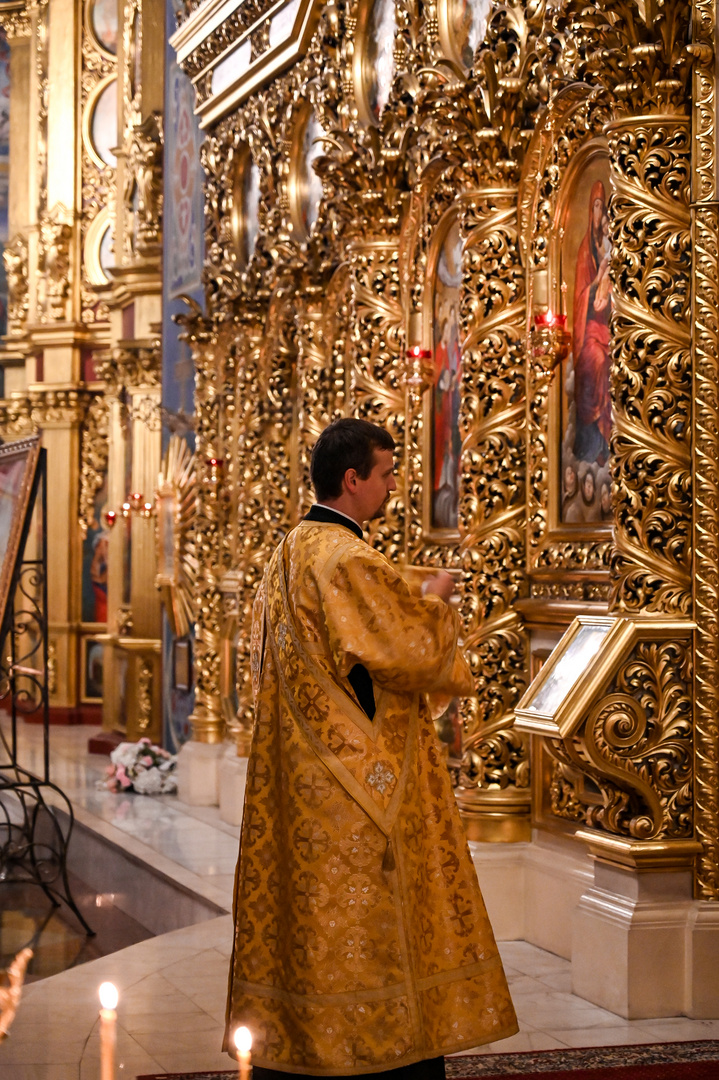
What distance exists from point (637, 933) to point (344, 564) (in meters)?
1.99

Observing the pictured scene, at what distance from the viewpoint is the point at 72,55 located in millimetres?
19266

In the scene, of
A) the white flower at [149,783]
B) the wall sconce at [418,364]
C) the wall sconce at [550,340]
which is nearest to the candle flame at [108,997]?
the wall sconce at [550,340]

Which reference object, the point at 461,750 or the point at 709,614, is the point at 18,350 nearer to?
the point at 461,750

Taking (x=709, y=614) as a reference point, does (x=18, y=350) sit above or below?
above

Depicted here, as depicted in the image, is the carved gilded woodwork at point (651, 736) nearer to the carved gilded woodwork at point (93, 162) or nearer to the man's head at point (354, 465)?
the man's head at point (354, 465)

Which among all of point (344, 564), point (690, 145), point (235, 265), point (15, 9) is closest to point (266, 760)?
point (344, 564)

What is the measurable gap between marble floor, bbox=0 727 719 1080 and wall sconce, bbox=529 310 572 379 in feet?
7.89

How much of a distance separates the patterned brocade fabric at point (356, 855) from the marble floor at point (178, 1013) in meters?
0.95

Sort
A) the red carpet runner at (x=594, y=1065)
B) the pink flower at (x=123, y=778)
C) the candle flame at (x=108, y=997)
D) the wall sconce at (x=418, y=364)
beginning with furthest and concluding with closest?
1. the pink flower at (x=123, y=778)
2. the wall sconce at (x=418, y=364)
3. the red carpet runner at (x=594, y=1065)
4. the candle flame at (x=108, y=997)

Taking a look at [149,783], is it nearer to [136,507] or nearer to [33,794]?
[33,794]

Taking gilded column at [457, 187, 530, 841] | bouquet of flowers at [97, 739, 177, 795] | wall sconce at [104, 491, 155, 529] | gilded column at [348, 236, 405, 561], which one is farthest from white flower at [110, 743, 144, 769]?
gilded column at [457, 187, 530, 841]

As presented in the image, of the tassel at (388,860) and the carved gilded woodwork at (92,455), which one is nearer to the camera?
the tassel at (388,860)

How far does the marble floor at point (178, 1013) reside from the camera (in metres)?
4.90

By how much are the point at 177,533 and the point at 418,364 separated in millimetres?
5578
